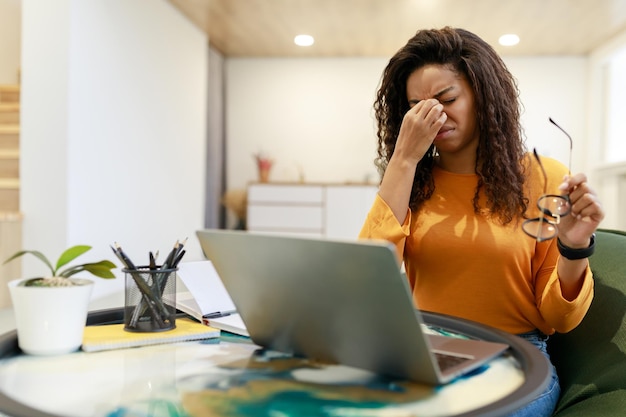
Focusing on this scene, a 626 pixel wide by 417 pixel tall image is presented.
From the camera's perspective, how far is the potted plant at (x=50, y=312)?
750 millimetres

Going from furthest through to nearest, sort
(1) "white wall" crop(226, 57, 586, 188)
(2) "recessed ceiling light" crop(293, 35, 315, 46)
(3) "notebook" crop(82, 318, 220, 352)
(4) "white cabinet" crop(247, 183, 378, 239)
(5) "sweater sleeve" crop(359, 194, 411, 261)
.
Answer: (1) "white wall" crop(226, 57, 586, 188), (4) "white cabinet" crop(247, 183, 378, 239), (2) "recessed ceiling light" crop(293, 35, 315, 46), (5) "sweater sleeve" crop(359, 194, 411, 261), (3) "notebook" crop(82, 318, 220, 352)

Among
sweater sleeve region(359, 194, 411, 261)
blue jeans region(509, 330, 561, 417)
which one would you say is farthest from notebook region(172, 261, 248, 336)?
blue jeans region(509, 330, 561, 417)

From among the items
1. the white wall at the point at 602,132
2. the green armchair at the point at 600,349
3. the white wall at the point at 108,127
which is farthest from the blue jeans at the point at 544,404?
the white wall at the point at 602,132

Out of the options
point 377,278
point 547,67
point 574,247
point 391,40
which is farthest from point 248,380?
point 547,67

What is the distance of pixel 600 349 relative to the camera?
1.10 m

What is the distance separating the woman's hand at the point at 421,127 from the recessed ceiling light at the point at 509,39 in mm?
5469

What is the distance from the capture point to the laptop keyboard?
2.27 feet

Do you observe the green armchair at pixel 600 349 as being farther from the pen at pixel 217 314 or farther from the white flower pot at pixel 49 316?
the white flower pot at pixel 49 316

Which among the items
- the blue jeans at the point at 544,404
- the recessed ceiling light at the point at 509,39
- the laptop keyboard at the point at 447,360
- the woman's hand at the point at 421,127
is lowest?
the blue jeans at the point at 544,404

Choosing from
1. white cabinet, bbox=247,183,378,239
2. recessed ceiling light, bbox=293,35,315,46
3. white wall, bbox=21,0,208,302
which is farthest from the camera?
white cabinet, bbox=247,183,378,239

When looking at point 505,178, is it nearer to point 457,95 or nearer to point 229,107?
point 457,95

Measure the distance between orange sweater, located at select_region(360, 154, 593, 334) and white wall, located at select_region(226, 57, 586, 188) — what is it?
580 centimetres

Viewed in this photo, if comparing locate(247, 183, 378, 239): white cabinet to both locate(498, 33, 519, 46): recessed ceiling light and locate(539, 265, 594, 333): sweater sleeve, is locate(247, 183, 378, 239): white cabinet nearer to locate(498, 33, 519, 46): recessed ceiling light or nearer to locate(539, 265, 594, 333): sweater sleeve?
locate(498, 33, 519, 46): recessed ceiling light

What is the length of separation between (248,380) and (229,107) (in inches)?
270
